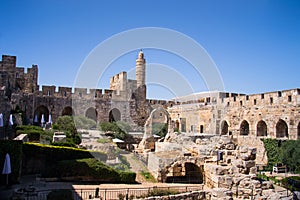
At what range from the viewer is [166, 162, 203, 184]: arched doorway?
1489cm

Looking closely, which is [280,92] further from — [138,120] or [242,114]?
[138,120]

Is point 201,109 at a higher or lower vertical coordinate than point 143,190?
higher

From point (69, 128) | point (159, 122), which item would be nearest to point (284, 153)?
point (159, 122)

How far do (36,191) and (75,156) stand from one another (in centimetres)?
416

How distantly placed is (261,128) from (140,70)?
14.3m

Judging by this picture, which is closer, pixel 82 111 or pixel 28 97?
pixel 28 97

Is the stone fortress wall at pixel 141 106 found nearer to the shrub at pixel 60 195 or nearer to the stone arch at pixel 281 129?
the stone arch at pixel 281 129

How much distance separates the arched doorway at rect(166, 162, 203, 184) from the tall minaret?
650 inches

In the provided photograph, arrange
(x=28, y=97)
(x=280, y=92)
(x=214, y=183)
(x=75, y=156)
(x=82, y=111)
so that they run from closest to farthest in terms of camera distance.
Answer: (x=214, y=183)
(x=75, y=156)
(x=280, y=92)
(x=28, y=97)
(x=82, y=111)

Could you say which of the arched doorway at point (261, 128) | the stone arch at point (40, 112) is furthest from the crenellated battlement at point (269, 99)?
the stone arch at point (40, 112)

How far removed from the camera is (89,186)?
11711 mm

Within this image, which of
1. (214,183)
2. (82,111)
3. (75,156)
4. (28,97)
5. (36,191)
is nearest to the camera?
(36,191)

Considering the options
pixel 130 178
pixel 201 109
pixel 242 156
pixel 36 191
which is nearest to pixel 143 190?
pixel 130 178

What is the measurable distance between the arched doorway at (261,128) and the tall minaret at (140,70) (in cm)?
1324
